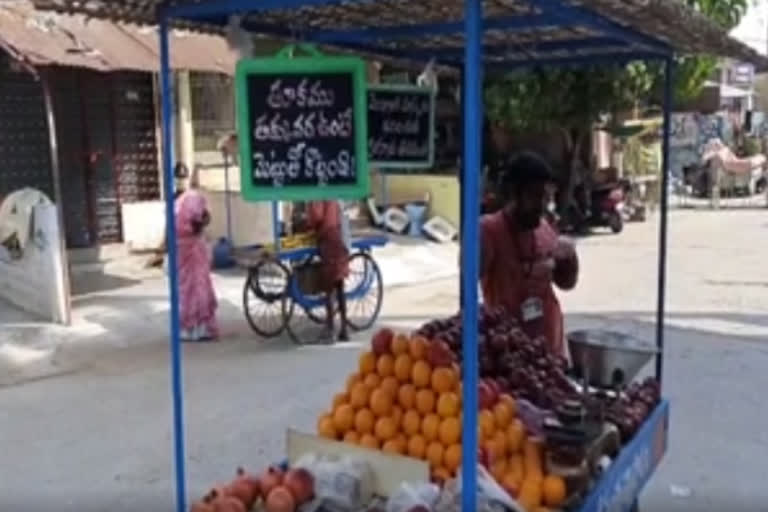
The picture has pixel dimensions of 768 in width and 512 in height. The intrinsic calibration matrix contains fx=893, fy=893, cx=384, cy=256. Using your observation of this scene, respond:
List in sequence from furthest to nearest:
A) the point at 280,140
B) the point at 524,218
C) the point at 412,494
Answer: the point at 524,218
the point at 280,140
the point at 412,494

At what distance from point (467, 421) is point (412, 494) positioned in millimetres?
313

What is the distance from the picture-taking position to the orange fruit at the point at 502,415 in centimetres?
260

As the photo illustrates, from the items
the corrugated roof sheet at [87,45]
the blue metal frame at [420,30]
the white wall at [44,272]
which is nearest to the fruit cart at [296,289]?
the white wall at [44,272]

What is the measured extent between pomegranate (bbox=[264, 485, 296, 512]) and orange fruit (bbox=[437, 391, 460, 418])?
0.49 meters

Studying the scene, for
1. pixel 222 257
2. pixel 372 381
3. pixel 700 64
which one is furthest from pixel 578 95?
pixel 372 381

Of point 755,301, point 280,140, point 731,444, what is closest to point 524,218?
point 280,140

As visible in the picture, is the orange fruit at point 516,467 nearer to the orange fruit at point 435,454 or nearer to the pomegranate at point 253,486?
the orange fruit at point 435,454

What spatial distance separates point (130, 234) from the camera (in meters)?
10.7

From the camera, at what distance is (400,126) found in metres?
3.43

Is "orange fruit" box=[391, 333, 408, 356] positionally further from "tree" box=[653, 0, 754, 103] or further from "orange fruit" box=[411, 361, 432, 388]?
"tree" box=[653, 0, 754, 103]

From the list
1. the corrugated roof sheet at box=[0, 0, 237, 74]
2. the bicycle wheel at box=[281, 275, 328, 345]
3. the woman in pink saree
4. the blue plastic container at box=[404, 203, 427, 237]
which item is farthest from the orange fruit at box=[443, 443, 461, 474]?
the blue plastic container at box=[404, 203, 427, 237]

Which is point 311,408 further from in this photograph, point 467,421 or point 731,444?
point 467,421

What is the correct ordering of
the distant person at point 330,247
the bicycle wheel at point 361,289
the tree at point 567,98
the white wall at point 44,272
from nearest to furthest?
the distant person at point 330,247 → the white wall at point 44,272 → the bicycle wheel at point 361,289 → the tree at point 567,98

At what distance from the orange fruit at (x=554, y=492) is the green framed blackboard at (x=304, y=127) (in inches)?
39.8
